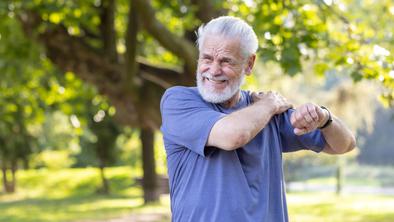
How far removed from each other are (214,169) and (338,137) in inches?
23.6

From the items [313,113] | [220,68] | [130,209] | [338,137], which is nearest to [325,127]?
[338,137]

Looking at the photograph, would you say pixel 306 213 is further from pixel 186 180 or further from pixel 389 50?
pixel 186 180

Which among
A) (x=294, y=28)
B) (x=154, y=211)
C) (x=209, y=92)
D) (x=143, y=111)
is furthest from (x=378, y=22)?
(x=209, y=92)

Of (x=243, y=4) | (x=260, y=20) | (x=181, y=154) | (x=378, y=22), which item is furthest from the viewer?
(x=378, y=22)

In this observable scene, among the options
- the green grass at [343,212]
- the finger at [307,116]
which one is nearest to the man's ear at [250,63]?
the finger at [307,116]

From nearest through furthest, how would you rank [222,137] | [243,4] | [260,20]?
[222,137] → [260,20] → [243,4]

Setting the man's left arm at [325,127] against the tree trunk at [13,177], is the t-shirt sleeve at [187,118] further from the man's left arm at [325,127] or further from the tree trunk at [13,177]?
the tree trunk at [13,177]

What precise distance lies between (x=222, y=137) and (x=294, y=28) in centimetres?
510

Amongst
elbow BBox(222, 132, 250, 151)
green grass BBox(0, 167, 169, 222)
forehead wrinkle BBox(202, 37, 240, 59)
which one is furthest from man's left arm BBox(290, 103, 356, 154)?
green grass BBox(0, 167, 169, 222)

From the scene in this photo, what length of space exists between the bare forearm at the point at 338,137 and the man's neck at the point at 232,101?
38cm

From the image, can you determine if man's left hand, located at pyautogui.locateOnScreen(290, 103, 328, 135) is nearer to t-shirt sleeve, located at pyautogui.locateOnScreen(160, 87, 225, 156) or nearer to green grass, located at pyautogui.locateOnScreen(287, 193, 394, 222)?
t-shirt sleeve, located at pyautogui.locateOnScreen(160, 87, 225, 156)

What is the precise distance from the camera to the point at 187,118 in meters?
2.67

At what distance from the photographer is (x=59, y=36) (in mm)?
10672

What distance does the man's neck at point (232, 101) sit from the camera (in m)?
2.82
